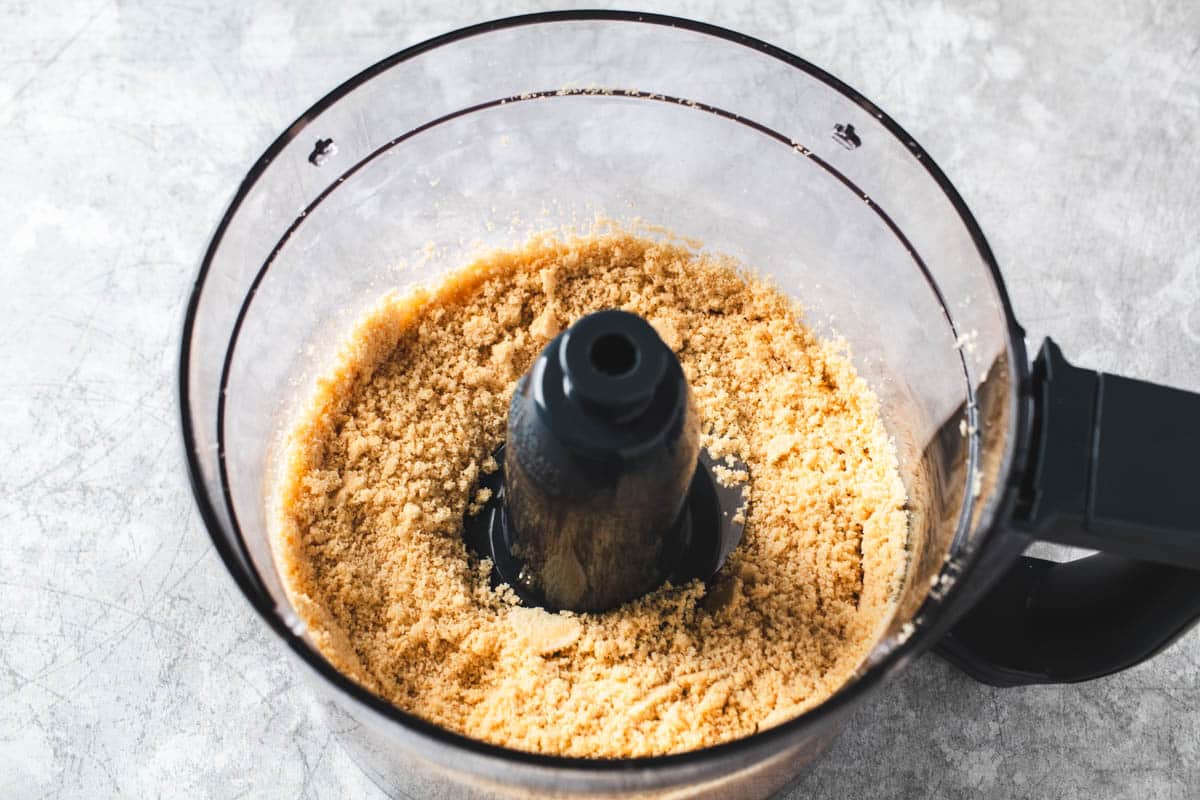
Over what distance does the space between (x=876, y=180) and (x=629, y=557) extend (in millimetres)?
338

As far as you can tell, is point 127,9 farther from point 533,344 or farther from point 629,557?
point 629,557

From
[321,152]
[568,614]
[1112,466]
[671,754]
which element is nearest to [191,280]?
[321,152]

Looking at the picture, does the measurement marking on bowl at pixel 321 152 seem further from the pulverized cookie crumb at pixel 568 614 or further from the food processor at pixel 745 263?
the pulverized cookie crumb at pixel 568 614

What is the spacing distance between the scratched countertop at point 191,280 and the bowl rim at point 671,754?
270 mm

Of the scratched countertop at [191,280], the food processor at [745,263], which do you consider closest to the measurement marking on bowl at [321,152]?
the food processor at [745,263]

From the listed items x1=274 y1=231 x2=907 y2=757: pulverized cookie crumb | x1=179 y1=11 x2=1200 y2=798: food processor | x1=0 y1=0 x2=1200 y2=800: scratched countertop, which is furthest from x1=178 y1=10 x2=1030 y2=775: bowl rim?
x1=0 y1=0 x2=1200 y2=800: scratched countertop

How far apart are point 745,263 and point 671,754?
0.46m

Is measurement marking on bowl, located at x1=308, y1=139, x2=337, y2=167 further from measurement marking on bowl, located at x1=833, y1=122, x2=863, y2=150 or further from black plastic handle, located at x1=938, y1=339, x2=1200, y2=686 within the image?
black plastic handle, located at x1=938, y1=339, x2=1200, y2=686

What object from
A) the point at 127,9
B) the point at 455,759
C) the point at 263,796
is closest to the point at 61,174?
the point at 127,9

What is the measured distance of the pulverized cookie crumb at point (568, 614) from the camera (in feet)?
2.33

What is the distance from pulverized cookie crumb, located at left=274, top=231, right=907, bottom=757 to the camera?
710 millimetres

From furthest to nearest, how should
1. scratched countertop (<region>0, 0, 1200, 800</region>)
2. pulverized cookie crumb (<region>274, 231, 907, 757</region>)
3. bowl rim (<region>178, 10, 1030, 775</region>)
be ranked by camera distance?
scratched countertop (<region>0, 0, 1200, 800</region>) → pulverized cookie crumb (<region>274, 231, 907, 757</region>) → bowl rim (<region>178, 10, 1030, 775</region>)

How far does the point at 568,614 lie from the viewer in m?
0.76

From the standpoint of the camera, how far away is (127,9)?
111 centimetres
